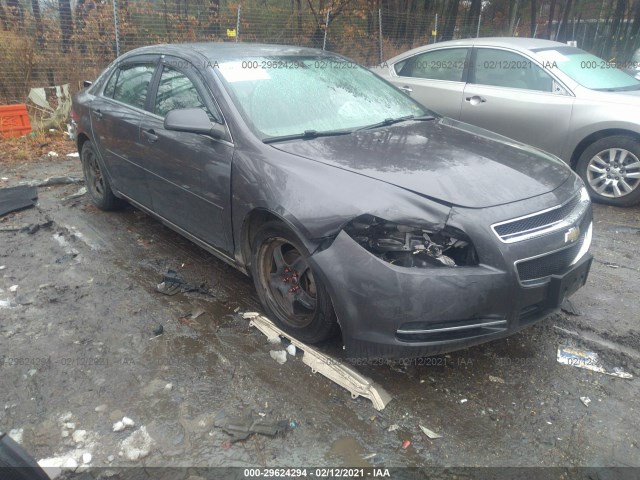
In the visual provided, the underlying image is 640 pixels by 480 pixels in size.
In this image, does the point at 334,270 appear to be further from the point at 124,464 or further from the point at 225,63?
the point at 225,63

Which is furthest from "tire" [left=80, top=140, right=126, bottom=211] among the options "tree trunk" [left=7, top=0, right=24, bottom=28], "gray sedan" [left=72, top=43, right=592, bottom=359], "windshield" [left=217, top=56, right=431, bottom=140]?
"tree trunk" [left=7, top=0, right=24, bottom=28]

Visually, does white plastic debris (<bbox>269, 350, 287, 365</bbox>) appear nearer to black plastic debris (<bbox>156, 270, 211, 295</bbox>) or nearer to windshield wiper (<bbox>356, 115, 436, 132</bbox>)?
black plastic debris (<bbox>156, 270, 211, 295</bbox>)

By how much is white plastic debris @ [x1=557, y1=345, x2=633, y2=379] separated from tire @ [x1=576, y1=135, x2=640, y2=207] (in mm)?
3038

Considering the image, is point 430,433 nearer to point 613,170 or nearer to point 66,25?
point 613,170

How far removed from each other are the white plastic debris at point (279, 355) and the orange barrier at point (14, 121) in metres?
7.06

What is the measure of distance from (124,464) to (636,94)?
606cm

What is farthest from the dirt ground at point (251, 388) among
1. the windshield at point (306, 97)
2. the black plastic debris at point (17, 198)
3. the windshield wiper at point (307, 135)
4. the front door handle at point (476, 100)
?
the front door handle at point (476, 100)

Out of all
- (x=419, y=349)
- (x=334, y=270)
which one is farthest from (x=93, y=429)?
(x=419, y=349)

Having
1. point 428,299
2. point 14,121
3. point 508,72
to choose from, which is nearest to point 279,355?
point 428,299

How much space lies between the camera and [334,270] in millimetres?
2557

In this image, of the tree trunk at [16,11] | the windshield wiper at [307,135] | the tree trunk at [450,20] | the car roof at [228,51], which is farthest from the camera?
→ the tree trunk at [450,20]

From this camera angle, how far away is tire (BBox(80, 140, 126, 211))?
5113mm

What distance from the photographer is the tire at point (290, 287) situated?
2.82 m

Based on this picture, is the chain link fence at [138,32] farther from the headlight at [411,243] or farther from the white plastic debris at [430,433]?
the white plastic debris at [430,433]
